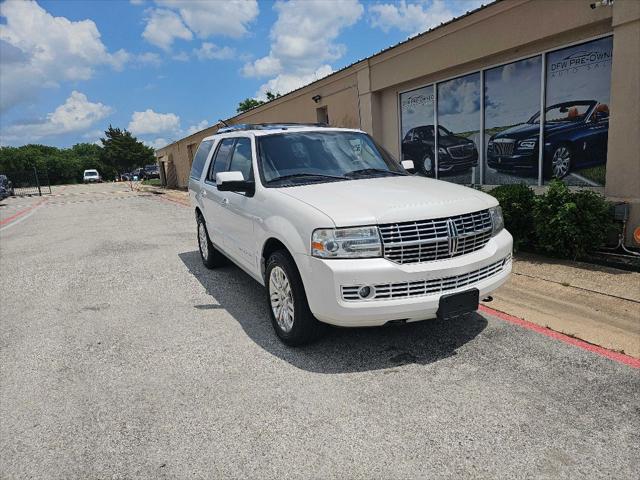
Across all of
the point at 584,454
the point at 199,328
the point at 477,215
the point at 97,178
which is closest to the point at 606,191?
the point at 477,215

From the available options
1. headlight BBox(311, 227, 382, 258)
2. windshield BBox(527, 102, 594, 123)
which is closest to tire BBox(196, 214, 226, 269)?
headlight BBox(311, 227, 382, 258)

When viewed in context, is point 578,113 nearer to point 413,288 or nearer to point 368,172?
point 368,172

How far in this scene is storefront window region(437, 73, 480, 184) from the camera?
30.8ft

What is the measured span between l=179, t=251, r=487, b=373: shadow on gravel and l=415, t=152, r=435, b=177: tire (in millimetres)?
6758

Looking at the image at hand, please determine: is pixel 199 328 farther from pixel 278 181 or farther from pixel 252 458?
pixel 252 458

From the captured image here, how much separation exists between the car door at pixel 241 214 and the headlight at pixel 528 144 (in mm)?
5538

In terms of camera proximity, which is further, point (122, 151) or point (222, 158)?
point (122, 151)

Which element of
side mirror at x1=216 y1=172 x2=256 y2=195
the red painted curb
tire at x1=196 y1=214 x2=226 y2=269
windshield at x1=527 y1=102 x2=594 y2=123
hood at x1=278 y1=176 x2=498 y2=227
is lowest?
the red painted curb

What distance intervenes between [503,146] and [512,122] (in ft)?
1.58

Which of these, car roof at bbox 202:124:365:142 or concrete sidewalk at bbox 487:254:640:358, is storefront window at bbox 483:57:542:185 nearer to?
concrete sidewalk at bbox 487:254:640:358

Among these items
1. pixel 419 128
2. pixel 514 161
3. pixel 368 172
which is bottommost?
pixel 514 161

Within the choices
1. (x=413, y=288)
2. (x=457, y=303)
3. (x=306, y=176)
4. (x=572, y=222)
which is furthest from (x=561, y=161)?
(x=413, y=288)

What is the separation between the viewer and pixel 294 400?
3197mm

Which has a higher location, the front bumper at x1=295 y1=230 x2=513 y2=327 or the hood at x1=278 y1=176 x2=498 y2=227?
the hood at x1=278 y1=176 x2=498 y2=227
